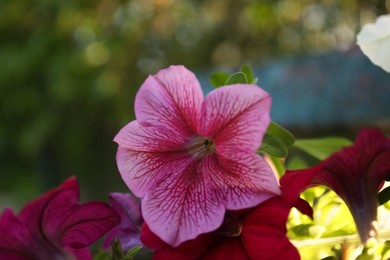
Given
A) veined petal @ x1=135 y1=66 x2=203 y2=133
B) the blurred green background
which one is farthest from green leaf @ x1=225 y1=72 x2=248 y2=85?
the blurred green background

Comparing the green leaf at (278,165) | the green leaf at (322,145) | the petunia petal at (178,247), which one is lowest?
the petunia petal at (178,247)

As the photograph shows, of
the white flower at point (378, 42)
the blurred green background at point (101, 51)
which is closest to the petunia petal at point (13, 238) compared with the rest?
the white flower at point (378, 42)

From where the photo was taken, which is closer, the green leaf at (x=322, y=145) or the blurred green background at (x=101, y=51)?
the green leaf at (x=322, y=145)

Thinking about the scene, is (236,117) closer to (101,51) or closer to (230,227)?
(230,227)

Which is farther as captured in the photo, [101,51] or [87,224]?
[101,51]

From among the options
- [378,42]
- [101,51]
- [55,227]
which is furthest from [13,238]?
[101,51]

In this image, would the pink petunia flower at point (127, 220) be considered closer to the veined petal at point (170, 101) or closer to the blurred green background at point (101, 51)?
the veined petal at point (170, 101)
